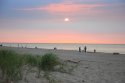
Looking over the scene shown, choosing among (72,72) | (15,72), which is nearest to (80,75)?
(72,72)

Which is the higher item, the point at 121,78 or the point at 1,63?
the point at 1,63

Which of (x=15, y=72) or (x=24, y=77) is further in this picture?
(x=24, y=77)

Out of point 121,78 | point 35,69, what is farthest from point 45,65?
point 121,78

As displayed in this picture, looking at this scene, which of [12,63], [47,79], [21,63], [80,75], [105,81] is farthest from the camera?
[80,75]

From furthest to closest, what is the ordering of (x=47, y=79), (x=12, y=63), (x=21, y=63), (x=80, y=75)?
(x=80, y=75) → (x=47, y=79) → (x=21, y=63) → (x=12, y=63)

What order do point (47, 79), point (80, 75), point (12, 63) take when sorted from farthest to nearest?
1. point (80, 75)
2. point (47, 79)
3. point (12, 63)

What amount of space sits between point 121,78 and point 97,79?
5.50 feet

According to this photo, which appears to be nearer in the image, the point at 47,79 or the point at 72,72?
the point at 47,79

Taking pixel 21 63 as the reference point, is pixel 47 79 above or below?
below

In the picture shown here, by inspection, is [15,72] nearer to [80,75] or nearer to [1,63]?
[1,63]

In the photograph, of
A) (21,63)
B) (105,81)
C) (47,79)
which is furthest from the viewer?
(105,81)

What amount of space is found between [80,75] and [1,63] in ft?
15.4

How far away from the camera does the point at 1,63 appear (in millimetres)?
8875

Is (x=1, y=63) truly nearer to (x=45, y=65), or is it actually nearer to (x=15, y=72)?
(x=15, y=72)
